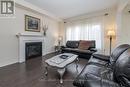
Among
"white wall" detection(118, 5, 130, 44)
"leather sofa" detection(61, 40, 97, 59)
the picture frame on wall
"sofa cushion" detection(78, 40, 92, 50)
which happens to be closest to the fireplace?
the picture frame on wall

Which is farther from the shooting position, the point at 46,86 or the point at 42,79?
the point at 42,79

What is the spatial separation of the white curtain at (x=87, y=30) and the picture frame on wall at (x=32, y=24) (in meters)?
2.35

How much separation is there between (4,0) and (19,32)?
1.27 m

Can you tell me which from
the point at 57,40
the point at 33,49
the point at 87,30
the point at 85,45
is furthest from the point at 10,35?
the point at 87,30

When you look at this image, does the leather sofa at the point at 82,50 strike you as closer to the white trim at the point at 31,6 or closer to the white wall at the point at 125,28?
the white wall at the point at 125,28

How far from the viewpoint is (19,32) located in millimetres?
4109

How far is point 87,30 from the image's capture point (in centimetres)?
591

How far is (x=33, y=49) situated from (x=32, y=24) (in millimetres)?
1243

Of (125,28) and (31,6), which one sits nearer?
(125,28)

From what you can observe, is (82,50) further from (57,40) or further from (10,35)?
(10,35)

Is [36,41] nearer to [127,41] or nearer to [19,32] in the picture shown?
[19,32]

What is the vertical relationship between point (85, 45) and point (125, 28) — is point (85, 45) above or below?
below

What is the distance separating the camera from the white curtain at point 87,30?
539 centimetres

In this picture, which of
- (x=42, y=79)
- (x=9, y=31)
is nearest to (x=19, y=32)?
(x=9, y=31)
